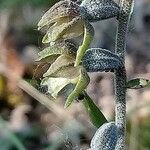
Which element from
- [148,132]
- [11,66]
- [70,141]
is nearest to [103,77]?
[11,66]

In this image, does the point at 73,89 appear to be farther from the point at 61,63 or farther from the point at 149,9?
the point at 149,9

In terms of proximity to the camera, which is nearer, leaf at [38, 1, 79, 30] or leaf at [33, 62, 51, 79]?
leaf at [38, 1, 79, 30]

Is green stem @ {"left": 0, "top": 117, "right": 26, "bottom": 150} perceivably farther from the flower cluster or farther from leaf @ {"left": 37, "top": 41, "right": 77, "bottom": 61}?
leaf @ {"left": 37, "top": 41, "right": 77, "bottom": 61}

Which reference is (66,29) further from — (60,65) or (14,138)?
(14,138)

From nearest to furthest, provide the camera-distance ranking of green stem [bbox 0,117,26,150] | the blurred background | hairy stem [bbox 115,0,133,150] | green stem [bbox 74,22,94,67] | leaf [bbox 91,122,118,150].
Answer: green stem [bbox 74,22,94,67] → hairy stem [bbox 115,0,133,150] → leaf [bbox 91,122,118,150] → green stem [bbox 0,117,26,150] → the blurred background

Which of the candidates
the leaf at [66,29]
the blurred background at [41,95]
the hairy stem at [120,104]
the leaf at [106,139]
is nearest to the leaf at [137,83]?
the hairy stem at [120,104]

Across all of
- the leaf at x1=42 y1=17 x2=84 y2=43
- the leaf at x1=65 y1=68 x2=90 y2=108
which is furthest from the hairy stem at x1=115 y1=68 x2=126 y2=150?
the leaf at x1=42 y1=17 x2=84 y2=43

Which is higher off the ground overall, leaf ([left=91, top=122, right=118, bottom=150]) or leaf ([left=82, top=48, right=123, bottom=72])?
leaf ([left=82, top=48, right=123, bottom=72])
